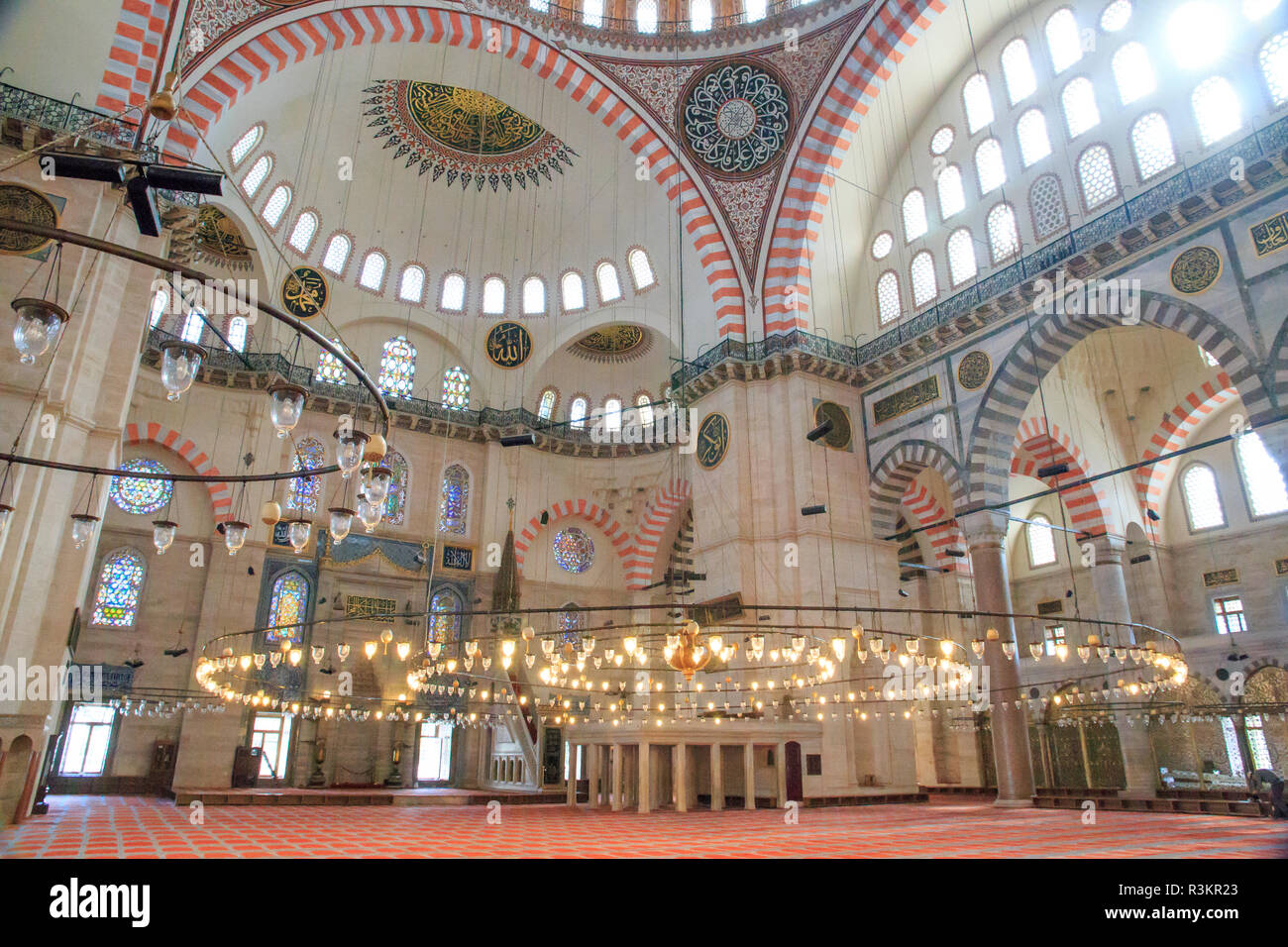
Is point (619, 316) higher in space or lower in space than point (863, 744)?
higher

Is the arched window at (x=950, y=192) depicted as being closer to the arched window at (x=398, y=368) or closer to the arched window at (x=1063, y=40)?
the arched window at (x=1063, y=40)

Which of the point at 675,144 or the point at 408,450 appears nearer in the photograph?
the point at 675,144

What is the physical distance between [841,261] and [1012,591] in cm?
929

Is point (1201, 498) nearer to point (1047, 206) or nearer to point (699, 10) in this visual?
point (1047, 206)

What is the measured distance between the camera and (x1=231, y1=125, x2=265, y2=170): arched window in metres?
14.9

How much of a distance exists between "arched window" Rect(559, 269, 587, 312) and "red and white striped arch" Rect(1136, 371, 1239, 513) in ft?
41.3

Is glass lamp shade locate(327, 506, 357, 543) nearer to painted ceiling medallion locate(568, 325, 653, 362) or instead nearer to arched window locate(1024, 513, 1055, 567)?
painted ceiling medallion locate(568, 325, 653, 362)

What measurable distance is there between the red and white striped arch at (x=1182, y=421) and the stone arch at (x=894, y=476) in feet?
15.1

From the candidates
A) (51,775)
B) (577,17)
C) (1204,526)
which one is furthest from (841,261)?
(51,775)

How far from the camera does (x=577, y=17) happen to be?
49.0 ft

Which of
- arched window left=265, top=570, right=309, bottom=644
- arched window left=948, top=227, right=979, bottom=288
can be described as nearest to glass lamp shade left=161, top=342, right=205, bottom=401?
arched window left=948, top=227, right=979, bottom=288

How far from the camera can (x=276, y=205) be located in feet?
54.6

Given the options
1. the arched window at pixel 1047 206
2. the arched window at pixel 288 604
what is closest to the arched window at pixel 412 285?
the arched window at pixel 288 604
